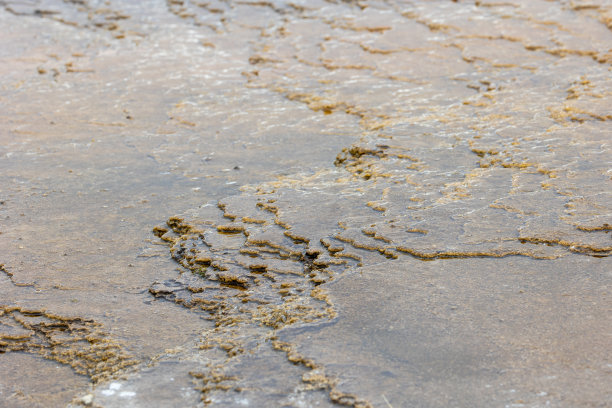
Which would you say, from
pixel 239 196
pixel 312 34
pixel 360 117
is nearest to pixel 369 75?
pixel 360 117

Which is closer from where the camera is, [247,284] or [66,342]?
[66,342]

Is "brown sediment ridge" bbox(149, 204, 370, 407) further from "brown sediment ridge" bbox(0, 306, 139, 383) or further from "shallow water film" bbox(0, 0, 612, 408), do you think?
"brown sediment ridge" bbox(0, 306, 139, 383)

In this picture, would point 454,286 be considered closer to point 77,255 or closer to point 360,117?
point 77,255

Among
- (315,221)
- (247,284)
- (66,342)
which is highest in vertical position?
(315,221)

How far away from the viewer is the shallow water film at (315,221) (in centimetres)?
176

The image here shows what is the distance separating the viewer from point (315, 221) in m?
2.50

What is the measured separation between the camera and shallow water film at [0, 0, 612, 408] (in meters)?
1.76

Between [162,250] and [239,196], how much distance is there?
438mm

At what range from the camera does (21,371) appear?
1902 mm

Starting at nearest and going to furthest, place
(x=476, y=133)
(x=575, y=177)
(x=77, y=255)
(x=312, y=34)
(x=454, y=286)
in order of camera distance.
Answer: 1. (x=454, y=286)
2. (x=77, y=255)
3. (x=575, y=177)
4. (x=476, y=133)
5. (x=312, y=34)

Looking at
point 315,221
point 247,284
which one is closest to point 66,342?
point 247,284

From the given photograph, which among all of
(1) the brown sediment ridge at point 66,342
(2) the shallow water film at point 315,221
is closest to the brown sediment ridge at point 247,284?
(2) the shallow water film at point 315,221

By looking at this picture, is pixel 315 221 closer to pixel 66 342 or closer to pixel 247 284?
pixel 247 284

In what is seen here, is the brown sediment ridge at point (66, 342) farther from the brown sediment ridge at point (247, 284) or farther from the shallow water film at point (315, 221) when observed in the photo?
the brown sediment ridge at point (247, 284)
